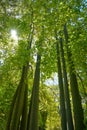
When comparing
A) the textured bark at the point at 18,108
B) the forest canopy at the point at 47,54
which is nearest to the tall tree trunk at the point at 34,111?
the forest canopy at the point at 47,54

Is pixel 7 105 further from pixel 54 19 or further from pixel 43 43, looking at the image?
pixel 54 19

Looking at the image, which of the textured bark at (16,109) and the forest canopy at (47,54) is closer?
the forest canopy at (47,54)

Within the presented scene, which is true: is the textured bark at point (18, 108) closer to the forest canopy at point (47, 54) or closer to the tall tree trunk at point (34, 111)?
the forest canopy at point (47, 54)

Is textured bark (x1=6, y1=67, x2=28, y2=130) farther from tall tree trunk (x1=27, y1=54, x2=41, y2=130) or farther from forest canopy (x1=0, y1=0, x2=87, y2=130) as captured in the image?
tall tree trunk (x1=27, y1=54, x2=41, y2=130)

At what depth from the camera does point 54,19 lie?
716 centimetres

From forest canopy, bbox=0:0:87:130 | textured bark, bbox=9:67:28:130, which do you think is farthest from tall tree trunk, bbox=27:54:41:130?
textured bark, bbox=9:67:28:130

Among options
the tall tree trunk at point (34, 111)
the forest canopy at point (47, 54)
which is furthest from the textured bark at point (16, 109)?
the tall tree trunk at point (34, 111)

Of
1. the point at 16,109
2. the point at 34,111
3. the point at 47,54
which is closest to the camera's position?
the point at 34,111

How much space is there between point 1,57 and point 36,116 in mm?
5570

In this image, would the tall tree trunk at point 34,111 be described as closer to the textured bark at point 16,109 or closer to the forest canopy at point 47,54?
the forest canopy at point 47,54

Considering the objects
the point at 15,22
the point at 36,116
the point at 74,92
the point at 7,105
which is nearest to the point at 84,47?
the point at 74,92

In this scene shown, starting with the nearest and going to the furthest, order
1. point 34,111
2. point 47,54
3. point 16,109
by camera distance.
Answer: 1. point 34,111
2. point 16,109
3. point 47,54

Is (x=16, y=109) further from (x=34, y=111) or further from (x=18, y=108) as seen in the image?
(x=34, y=111)

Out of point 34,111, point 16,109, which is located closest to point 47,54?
point 34,111
